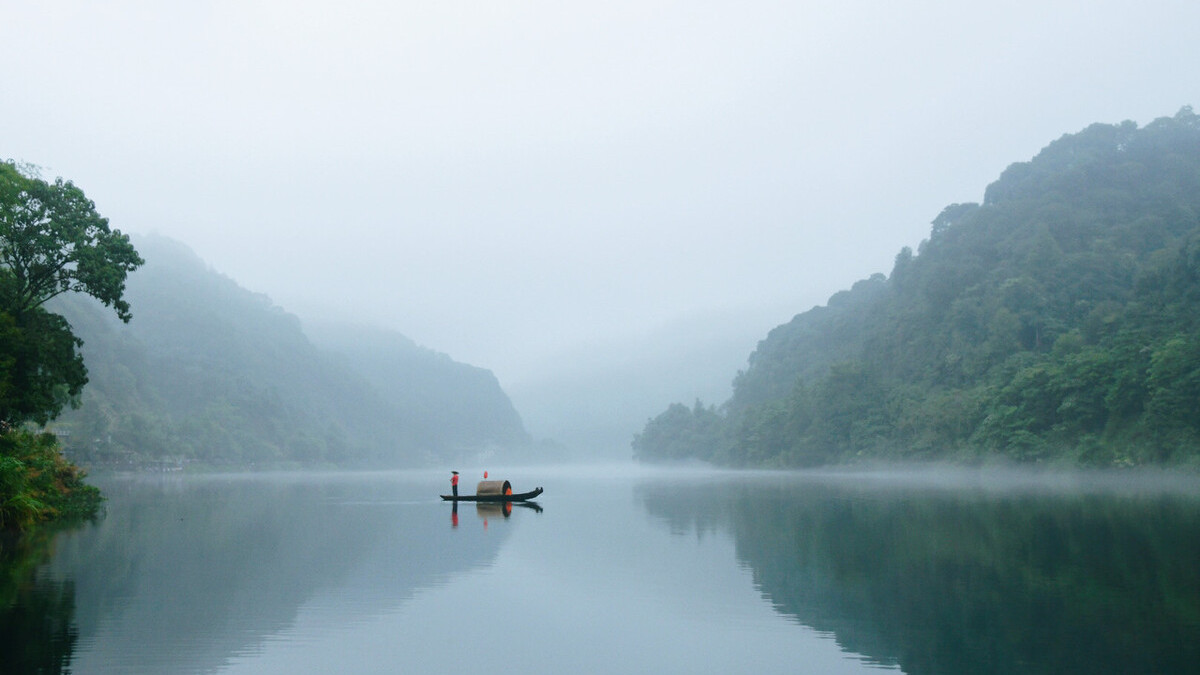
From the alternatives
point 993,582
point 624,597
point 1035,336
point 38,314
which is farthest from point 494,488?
point 1035,336

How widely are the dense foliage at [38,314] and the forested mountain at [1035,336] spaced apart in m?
58.3

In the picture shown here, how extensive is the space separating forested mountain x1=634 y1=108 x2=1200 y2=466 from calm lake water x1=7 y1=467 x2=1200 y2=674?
1330 inches

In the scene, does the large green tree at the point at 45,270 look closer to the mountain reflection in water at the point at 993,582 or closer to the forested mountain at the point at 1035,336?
the mountain reflection in water at the point at 993,582

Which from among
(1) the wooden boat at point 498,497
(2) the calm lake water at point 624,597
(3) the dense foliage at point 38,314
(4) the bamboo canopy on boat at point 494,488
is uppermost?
(3) the dense foliage at point 38,314

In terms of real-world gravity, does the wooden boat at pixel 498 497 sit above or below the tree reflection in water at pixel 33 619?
above

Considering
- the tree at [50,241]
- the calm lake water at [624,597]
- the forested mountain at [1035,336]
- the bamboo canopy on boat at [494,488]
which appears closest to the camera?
the calm lake water at [624,597]

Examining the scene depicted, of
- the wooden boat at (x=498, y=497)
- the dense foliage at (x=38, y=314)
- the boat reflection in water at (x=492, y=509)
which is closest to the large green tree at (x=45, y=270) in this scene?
the dense foliage at (x=38, y=314)

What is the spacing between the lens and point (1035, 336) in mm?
93438

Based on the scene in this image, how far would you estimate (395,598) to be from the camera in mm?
18062

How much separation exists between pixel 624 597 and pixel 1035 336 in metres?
87.7

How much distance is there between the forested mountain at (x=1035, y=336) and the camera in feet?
206

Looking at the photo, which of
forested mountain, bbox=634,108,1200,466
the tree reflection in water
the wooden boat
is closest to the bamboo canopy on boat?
the wooden boat

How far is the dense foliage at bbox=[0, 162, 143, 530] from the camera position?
102 feet

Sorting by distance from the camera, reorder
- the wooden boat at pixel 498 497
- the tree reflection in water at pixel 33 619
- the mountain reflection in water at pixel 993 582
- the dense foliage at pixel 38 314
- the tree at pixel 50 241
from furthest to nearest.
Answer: the wooden boat at pixel 498 497 → the tree at pixel 50 241 → the dense foliage at pixel 38 314 → the mountain reflection in water at pixel 993 582 → the tree reflection in water at pixel 33 619
